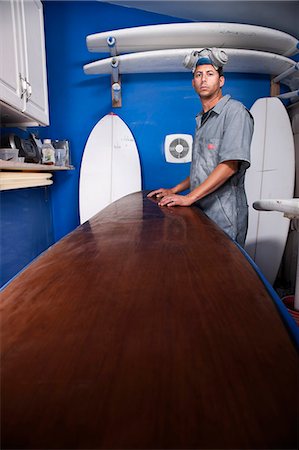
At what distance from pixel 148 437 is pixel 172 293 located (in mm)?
206

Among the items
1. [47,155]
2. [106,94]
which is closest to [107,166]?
[47,155]

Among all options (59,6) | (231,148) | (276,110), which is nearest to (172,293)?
(231,148)

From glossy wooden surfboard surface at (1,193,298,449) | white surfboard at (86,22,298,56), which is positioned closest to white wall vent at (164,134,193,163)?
white surfboard at (86,22,298,56)

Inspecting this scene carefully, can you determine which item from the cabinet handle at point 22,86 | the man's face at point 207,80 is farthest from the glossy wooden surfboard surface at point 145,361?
the cabinet handle at point 22,86

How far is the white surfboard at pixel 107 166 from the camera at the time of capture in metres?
2.54

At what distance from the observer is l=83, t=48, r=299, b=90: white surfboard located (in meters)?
2.16

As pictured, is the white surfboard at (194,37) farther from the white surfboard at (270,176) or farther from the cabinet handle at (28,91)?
the cabinet handle at (28,91)

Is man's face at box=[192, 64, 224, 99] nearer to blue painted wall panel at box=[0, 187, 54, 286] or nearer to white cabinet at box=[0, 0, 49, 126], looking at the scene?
white cabinet at box=[0, 0, 49, 126]

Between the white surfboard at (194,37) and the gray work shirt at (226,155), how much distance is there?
91 centimetres

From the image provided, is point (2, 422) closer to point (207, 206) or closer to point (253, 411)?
point (253, 411)

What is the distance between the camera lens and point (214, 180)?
1.32m

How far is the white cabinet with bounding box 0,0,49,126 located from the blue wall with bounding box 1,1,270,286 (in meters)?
0.40

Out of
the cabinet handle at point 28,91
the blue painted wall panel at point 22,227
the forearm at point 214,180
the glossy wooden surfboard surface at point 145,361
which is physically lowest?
the blue painted wall panel at point 22,227

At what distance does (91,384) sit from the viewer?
237 mm
